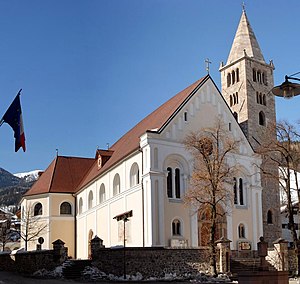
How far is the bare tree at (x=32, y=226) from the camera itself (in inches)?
2037

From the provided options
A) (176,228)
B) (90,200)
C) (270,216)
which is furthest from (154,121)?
(270,216)

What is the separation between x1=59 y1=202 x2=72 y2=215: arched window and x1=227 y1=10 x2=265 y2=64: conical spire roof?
22.2 m

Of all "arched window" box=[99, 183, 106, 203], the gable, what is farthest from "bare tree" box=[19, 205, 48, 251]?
the gable

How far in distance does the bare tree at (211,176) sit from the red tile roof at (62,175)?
65.6 feet

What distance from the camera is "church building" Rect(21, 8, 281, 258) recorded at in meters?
37.2

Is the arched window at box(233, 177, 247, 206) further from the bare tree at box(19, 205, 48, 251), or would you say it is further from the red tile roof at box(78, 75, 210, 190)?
the bare tree at box(19, 205, 48, 251)

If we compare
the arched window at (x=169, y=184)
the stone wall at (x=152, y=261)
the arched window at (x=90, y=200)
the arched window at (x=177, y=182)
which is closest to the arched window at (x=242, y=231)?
the arched window at (x=177, y=182)

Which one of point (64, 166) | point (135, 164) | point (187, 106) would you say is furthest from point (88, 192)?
point (187, 106)

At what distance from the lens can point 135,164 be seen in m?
39.5

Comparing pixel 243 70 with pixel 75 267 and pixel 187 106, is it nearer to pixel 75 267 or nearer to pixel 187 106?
pixel 187 106

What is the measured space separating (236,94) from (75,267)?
27863 mm

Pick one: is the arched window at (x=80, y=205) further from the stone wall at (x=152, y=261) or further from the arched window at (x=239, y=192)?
the stone wall at (x=152, y=261)

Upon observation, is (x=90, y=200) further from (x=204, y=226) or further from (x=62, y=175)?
(x=204, y=226)

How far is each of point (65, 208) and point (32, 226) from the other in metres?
3.70
